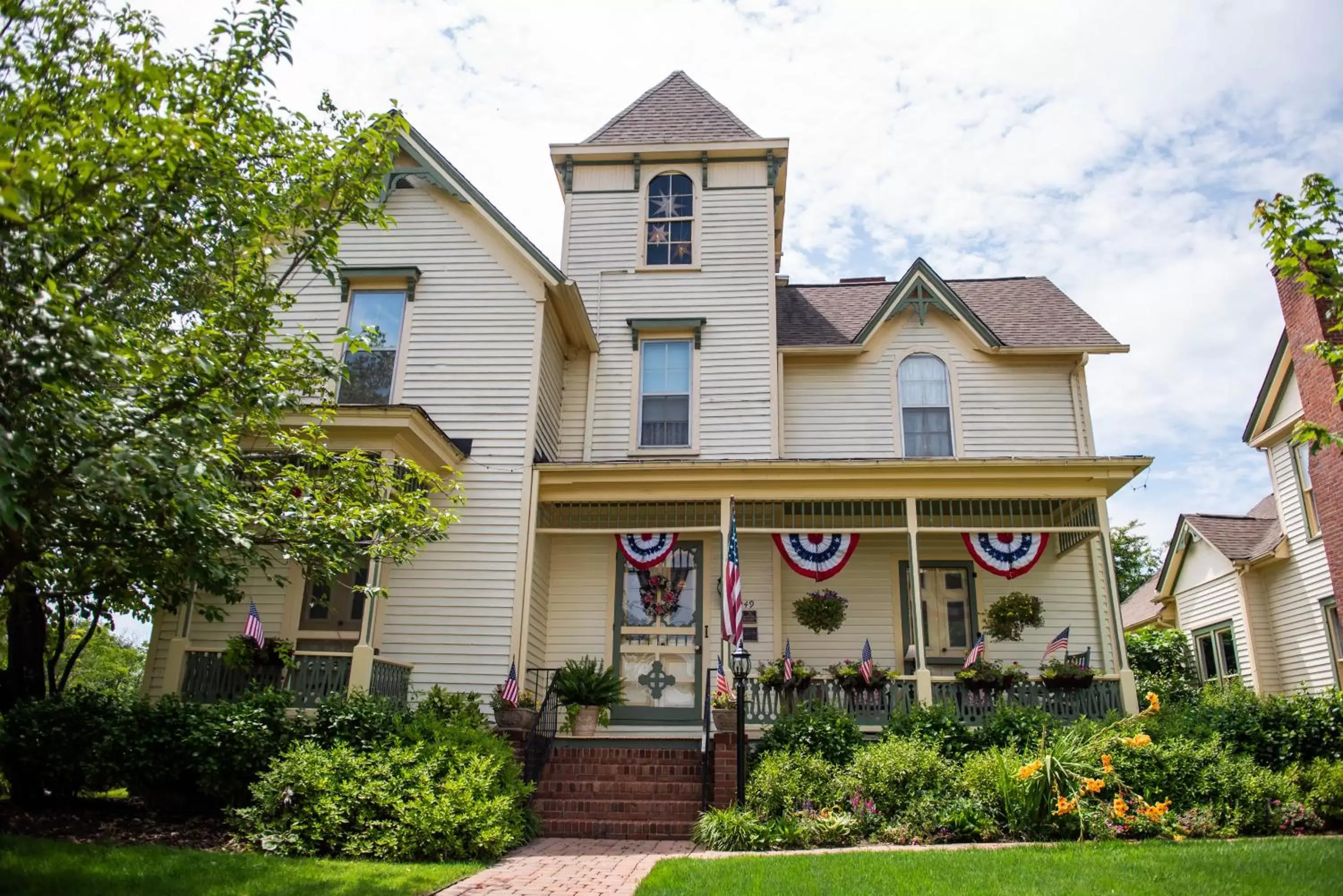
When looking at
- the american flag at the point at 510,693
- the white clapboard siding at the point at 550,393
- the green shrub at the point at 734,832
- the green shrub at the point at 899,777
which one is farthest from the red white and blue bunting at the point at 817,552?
the green shrub at the point at 734,832

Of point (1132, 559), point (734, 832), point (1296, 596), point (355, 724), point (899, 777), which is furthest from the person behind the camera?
point (1132, 559)

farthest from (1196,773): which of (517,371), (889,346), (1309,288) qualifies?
(517,371)

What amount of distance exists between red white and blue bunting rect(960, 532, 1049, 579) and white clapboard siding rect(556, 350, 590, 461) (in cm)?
643

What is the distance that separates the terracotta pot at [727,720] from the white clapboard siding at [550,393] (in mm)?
5016

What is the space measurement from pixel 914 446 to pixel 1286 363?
7620 millimetres

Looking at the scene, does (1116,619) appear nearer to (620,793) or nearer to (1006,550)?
(1006,550)

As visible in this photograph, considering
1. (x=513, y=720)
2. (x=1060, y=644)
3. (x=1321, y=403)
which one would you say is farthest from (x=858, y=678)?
(x=1321, y=403)

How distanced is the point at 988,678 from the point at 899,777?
2.66m

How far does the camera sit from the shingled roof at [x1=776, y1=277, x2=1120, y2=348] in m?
16.4

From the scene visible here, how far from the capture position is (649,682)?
14.1 m

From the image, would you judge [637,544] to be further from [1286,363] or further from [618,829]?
[1286,363]

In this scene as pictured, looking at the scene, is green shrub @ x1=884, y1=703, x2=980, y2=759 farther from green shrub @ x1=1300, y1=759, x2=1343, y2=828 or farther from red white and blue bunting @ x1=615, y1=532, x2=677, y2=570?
red white and blue bunting @ x1=615, y1=532, x2=677, y2=570

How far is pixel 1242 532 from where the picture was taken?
20.7m

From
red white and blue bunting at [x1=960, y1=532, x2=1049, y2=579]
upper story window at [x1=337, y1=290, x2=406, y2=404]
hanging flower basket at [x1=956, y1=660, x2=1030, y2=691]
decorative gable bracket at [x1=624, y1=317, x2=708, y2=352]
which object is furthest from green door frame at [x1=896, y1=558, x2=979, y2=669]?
upper story window at [x1=337, y1=290, x2=406, y2=404]
